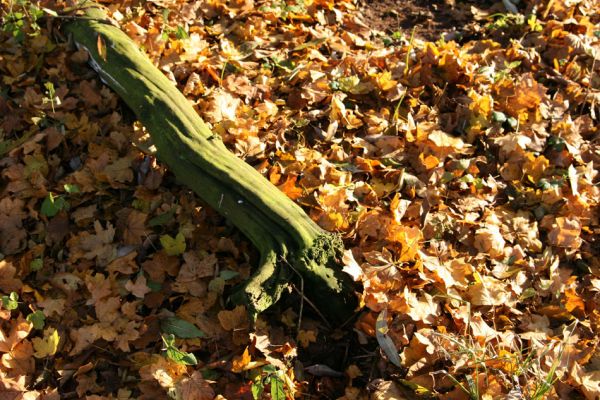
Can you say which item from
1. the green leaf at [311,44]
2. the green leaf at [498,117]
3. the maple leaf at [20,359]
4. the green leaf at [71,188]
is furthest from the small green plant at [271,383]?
the green leaf at [311,44]

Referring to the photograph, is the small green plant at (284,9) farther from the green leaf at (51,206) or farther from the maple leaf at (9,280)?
the maple leaf at (9,280)

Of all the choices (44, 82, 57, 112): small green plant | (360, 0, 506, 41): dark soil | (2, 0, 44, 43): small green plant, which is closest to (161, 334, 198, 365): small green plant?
(44, 82, 57, 112): small green plant

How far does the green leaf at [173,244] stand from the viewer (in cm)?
298

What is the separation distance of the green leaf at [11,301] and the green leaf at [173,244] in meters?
0.74

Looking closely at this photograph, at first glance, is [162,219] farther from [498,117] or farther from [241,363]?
[498,117]

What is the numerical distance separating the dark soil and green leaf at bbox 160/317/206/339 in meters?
2.78

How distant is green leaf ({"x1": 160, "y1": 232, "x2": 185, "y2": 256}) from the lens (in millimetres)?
2979

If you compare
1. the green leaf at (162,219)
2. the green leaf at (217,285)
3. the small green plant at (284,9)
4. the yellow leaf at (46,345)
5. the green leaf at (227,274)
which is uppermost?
the small green plant at (284,9)

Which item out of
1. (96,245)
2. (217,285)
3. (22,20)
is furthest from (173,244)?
(22,20)

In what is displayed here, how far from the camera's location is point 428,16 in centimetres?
453

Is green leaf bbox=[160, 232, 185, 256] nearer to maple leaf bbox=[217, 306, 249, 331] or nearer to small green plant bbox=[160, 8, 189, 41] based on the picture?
maple leaf bbox=[217, 306, 249, 331]

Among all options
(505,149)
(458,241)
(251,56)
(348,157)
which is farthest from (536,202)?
(251,56)

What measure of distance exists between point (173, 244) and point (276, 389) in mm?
990

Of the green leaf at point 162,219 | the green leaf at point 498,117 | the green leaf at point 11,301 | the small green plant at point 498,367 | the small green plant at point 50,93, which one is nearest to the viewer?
the small green plant at point 498,367
